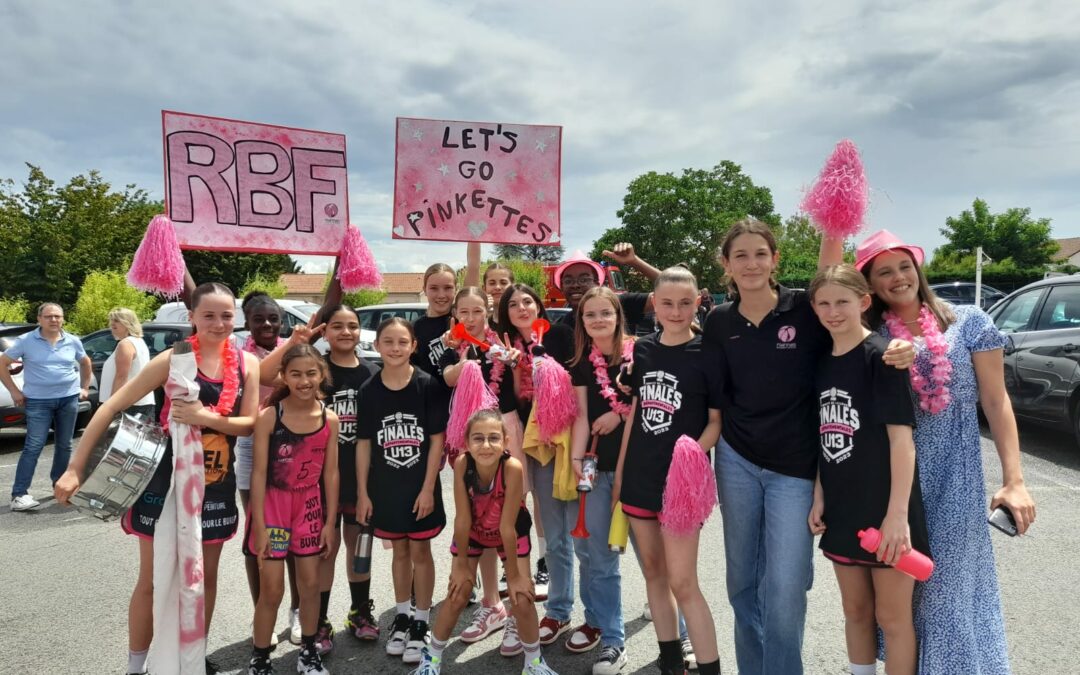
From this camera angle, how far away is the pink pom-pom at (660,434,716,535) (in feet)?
8.22

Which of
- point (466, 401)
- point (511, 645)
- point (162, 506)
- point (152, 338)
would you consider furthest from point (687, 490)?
point (152, 338)

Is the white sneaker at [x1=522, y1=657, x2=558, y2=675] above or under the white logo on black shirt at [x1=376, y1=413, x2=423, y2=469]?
under

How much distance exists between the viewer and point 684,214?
139 ft

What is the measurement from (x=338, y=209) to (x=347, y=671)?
8.77 ft

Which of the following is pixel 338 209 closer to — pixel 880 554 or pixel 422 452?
pixel 422 452

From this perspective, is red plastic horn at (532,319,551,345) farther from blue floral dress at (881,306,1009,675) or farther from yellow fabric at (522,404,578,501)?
blue floral dress at (881,306,1009,675)

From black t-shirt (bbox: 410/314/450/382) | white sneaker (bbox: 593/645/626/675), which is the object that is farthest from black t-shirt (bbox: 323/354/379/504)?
white sneaker (bbox: 593/645/626/675)

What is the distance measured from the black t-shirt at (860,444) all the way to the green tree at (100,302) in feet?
64.6

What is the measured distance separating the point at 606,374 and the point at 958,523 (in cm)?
152

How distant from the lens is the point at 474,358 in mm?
3461

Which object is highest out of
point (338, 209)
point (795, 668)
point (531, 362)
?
point (338, 209)

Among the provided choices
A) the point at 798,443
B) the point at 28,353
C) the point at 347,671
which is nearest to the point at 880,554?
the point at 798,443

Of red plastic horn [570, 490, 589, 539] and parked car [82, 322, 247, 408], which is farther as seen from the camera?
parked car [82, 322, 247, 408]

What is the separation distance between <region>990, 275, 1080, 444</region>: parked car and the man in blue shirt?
936 centimetres
